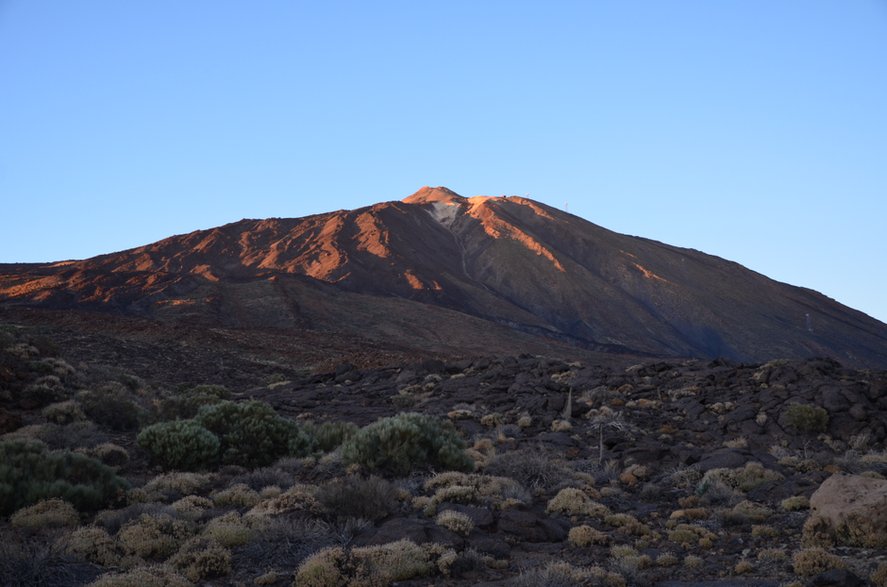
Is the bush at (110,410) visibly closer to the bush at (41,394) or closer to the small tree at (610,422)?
the bush at (41,394)

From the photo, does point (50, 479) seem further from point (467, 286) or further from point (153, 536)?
point (467, 286)

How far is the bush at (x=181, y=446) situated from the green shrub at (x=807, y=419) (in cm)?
1516

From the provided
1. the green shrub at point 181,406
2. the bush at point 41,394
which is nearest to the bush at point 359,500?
the green shrub at point 181,406

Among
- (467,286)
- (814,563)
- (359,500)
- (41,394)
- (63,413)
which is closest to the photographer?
(814,563)

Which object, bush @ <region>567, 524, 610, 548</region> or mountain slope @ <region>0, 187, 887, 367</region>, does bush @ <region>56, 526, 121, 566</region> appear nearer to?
bush @ <region>567, 524, 610, 548</region>

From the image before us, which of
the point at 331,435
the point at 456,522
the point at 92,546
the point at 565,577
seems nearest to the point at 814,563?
the point at 565,577

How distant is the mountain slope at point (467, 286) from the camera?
242ft

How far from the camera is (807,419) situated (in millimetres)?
20531

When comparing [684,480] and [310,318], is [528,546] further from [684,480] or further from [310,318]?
[310,318]

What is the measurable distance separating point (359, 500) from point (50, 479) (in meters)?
4.78

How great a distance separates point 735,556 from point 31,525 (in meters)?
8.90

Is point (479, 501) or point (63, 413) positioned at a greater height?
point (63, 413)

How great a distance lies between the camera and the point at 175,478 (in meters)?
12.9

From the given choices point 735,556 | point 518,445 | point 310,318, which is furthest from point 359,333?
point 735,556
